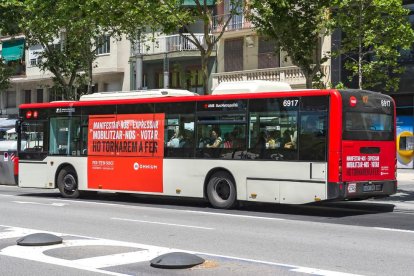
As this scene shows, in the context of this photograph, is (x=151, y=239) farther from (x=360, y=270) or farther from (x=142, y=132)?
(x=142, y=132)

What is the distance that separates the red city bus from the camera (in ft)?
49.0

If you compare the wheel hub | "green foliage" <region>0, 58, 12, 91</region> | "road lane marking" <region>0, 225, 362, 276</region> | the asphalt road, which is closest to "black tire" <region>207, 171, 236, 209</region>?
the wheel hub

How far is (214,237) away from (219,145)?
18.2ft

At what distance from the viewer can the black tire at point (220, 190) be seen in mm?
16703

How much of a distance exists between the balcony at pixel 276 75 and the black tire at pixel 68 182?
604 inches

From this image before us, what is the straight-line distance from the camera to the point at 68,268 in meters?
8.48

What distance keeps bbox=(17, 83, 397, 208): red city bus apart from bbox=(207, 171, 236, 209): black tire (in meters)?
0.02

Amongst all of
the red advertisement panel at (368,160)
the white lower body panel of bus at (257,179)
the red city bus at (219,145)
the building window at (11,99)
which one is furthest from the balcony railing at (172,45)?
the red advertisement panel at (368,160)

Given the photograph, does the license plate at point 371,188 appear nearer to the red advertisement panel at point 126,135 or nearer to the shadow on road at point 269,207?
the shadow on road at point 269,207

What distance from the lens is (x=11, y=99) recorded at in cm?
5434

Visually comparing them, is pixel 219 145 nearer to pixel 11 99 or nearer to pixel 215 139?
pixel 215 139

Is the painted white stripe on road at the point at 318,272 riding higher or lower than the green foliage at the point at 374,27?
lower

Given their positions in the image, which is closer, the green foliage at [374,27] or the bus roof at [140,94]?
the bus roof at [140,94]

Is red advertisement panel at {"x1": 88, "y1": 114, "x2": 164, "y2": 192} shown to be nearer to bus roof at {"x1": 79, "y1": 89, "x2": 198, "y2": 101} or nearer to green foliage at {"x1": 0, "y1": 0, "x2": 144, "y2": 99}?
bus roof at {"x1": 79, "y1": 89, "x2": 198, "y2": 101}
